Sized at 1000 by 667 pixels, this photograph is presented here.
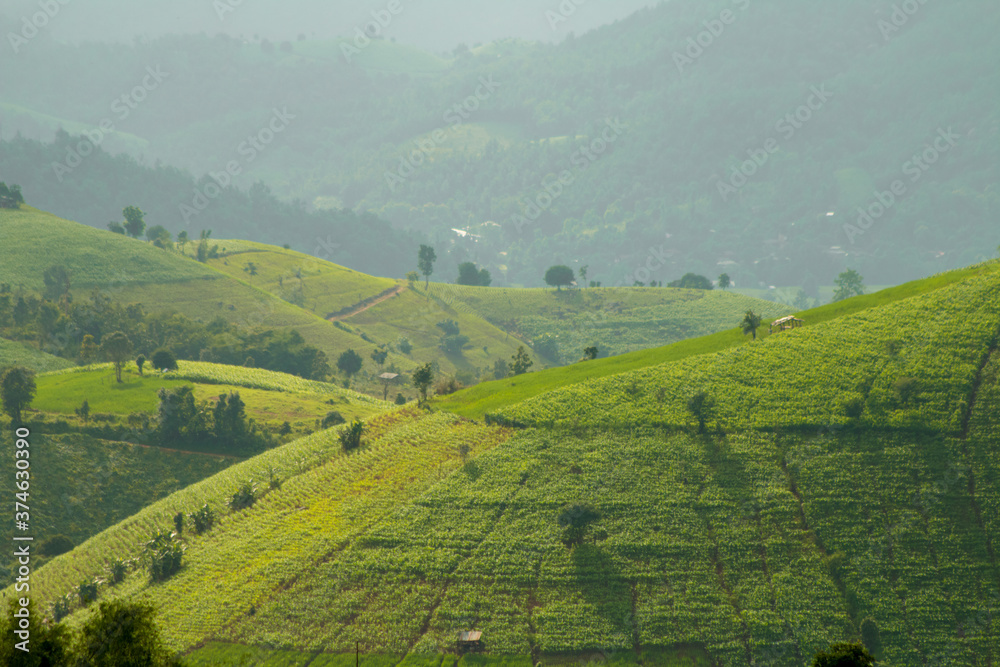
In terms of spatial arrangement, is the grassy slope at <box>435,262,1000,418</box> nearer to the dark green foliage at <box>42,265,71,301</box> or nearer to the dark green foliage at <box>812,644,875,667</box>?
the dark green foliage at <box>812,644,875,667</box>

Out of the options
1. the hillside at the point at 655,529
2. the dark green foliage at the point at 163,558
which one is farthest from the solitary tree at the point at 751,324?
the dark green foliage at the point at 163,558

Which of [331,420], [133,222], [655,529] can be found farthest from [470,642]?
[133,222]

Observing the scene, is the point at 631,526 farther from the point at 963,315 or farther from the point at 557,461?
the point at 963,315

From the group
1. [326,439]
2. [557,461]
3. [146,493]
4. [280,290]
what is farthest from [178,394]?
[280,290]

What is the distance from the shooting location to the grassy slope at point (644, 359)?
78.9 meters

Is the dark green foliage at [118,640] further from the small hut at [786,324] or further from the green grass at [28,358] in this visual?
the green grass at [28,358]

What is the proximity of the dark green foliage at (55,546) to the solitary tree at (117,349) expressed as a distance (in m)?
36.8

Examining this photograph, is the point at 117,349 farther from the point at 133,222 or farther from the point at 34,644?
the point at 133,222

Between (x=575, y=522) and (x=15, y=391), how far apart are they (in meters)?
70.1

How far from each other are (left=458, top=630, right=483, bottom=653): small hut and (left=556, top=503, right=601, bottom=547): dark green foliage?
10616 millimetres

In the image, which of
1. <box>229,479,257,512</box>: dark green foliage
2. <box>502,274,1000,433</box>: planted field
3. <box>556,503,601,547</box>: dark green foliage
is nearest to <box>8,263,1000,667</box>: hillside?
<box>502,274,1000,433</box>: planted field

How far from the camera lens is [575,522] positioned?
5372 cm

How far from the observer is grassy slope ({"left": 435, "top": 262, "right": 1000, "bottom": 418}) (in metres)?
78.9

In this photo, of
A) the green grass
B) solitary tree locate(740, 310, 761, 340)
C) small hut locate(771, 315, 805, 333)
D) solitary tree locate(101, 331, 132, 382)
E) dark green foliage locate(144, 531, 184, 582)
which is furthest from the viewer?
the green grass
